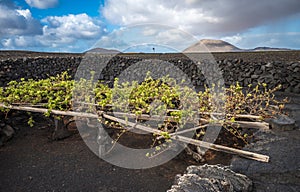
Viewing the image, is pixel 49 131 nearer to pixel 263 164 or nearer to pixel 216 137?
pixel 216 137

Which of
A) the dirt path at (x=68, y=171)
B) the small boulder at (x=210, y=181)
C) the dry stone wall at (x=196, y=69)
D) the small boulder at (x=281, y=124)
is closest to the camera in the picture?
the small boulder at (x=210, y=181)

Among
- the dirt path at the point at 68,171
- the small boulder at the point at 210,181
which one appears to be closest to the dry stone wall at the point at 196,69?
Answer: the dirt path at the point at 68,171

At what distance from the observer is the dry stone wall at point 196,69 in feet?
34.3

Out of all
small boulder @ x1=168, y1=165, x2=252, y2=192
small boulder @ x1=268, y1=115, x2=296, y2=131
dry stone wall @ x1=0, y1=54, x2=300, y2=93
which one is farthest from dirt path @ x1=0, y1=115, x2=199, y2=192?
dry stone wall @ x1=0, y1=54, x2=300, y2=93

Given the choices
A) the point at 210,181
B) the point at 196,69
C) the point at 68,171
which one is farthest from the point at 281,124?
the point at 196,69

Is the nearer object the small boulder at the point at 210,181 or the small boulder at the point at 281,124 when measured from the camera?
the small boulder at the point at 210,181

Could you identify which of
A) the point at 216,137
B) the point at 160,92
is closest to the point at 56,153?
the point at 160,92

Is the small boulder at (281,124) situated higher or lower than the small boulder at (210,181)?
higher

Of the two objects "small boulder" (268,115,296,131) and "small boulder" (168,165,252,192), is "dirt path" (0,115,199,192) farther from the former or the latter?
"small boulder" (268,115,296,131)

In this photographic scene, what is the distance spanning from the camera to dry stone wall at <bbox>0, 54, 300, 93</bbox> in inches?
412

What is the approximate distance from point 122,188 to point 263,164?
2013 millimetres

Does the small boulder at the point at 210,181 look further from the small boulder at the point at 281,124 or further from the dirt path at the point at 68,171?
the small boulder at the point at 281,124

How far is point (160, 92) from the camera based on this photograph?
5.05 m

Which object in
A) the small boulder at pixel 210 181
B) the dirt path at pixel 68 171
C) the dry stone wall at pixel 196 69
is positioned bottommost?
the dirt path at pixel 68 171
